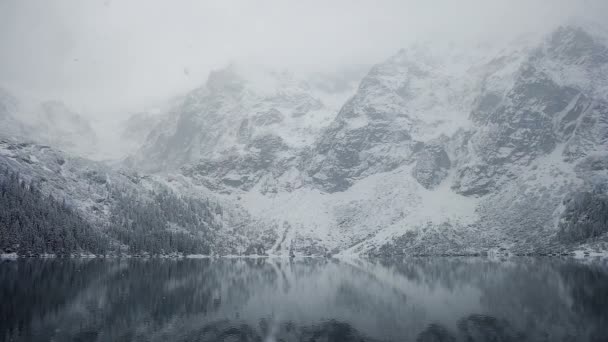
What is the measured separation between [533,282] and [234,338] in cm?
8786

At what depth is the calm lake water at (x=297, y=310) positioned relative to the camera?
60219mm

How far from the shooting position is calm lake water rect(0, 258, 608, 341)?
198ft

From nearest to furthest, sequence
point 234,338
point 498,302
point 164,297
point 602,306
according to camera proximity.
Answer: point 234,338
point 602,306
point 498,302
point 164,297

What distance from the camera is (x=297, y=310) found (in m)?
83.5

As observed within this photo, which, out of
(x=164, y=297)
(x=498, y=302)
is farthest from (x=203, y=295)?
(x=498, y=302)

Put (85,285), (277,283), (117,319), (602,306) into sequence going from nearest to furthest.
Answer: (117,319) → (602,306) → (85,285) → (277,283)

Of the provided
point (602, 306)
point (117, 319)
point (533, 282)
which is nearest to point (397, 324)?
point (602, 306)

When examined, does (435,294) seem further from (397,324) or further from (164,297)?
(164,297)

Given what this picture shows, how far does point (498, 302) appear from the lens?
8594cm

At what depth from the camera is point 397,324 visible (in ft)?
227

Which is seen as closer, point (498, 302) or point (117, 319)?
point (117, 319)

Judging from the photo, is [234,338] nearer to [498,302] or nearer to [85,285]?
[498,302]

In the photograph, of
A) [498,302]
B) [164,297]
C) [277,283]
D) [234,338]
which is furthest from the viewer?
[277,283]

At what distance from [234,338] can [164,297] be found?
1488 inches
